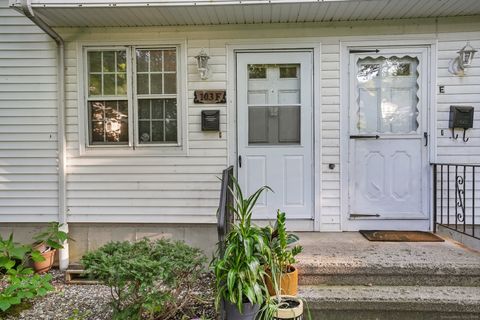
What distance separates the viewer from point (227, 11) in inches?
142

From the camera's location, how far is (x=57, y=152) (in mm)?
4102

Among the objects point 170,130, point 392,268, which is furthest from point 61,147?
point 392,268

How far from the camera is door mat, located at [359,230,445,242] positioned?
3.68 metres

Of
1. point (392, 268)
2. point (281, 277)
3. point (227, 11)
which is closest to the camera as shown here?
point (281, 277)

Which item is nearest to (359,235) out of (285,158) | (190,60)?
(285,158)

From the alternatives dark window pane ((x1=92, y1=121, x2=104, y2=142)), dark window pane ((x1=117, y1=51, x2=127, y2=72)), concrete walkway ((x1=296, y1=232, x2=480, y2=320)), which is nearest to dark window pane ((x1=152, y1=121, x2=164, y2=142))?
dark window pane ((x1=92, y1=121, x2=104, y2=142))

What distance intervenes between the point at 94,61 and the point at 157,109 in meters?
0.98

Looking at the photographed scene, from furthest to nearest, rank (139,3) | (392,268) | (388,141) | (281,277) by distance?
1. (388,141)
2. (139,3)
3. (392,268)
4. (281,277)

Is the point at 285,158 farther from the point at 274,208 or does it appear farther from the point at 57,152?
the point at 57,152

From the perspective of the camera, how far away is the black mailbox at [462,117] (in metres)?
3.84

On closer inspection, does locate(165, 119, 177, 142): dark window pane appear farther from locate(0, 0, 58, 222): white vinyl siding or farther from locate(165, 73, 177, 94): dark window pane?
locate(0, 0, 58, 222): white vinyl siding

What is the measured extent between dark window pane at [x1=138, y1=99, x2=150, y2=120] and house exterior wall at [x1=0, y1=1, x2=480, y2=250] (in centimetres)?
45

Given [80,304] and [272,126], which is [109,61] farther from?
[80,304]

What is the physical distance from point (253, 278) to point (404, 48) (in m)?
3.18
